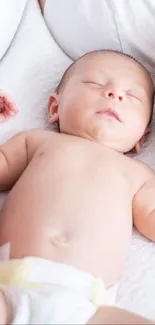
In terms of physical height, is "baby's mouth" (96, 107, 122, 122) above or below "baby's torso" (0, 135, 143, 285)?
above

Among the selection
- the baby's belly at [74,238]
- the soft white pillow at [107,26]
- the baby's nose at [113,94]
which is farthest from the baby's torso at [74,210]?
the soft white pillow at [107,26]

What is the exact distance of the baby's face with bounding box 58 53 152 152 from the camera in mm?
1299

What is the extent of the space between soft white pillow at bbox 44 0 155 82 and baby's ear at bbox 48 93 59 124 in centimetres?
19

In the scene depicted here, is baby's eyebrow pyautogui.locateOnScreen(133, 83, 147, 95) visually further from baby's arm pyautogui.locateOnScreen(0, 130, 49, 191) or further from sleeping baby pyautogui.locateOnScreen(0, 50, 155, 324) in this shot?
baby's arm pyautogui.locateOnScreen(0, 130, 49, 191)

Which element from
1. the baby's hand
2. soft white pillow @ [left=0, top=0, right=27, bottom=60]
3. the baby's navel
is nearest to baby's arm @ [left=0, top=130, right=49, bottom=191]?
the baby's hand

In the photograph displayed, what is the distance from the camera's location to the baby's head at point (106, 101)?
1.30m

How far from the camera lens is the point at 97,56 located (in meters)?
1.41

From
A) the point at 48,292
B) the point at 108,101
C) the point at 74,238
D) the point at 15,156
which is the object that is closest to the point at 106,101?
the point at 108,101

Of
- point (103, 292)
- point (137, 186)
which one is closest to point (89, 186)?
point (137, 186)

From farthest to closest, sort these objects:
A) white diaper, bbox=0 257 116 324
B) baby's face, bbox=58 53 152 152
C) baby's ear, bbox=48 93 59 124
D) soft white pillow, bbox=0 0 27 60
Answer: soft white pillow, bbox=0 0 27 60 < baby's ear, bbox=48 93 59 124 < baby's face, bbox=58 53 152 152 < white diaper, bbox=0 257 116 324

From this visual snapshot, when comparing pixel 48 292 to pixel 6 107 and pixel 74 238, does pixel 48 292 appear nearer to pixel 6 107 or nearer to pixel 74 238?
pixel 74 238

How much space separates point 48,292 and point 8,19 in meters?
0.78

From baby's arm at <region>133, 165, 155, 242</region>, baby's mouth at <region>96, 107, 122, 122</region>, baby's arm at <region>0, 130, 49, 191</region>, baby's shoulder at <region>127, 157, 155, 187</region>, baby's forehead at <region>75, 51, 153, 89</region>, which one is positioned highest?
baby's forehead at <region>75, 51, 153, 89</region>

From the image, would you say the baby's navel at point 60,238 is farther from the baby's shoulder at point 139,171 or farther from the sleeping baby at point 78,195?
the baby's shoulder at point 139,171
